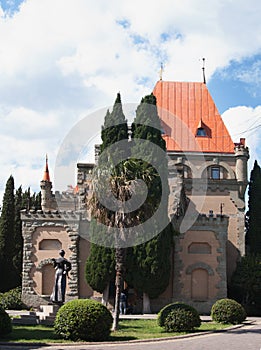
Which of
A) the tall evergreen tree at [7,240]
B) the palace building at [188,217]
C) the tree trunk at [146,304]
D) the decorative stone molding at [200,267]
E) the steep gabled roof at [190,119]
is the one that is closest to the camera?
the tree trunk at [146,304]

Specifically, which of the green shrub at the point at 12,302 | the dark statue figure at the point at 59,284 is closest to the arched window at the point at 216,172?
the green shrub at the point at 12,302

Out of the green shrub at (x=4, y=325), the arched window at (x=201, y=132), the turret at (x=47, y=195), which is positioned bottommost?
the green shrub at (x=4, y=325)

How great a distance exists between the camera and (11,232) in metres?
42.7

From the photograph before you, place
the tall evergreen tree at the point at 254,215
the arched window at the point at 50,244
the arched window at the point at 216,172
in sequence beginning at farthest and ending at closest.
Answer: the arched window at the point at 216,172 → the tall evergreen tree at the point at 254,215 → the arched window at the point at 50,244

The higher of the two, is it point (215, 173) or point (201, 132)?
point (201, 132)

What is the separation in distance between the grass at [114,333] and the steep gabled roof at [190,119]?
24.7m

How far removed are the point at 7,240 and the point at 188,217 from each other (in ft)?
50.4

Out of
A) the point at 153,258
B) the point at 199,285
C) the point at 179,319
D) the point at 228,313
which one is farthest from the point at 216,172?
the point at 179,319

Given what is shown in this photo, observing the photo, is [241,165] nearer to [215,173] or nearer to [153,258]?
[215,173]

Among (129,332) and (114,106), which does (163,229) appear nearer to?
(114,106)

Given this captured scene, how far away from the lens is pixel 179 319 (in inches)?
814

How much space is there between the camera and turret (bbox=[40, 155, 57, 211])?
156 ft

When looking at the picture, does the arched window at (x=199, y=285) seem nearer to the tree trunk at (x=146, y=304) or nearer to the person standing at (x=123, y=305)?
the tree trunk at (x=146, y=304)

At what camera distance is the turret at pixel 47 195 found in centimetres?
4750
